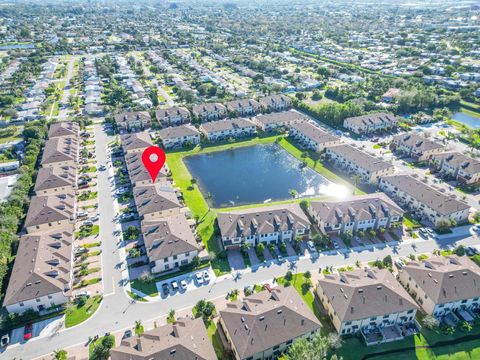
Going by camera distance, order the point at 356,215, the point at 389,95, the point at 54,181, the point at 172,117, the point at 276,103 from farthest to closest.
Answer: the point at 389,95
the point at 276,103
the point at 172,117
the point at 54,181
the point at 356,215

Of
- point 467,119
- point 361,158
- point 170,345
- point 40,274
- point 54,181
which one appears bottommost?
point 467,119

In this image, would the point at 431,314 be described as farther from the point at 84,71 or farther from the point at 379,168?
the point at 84,71

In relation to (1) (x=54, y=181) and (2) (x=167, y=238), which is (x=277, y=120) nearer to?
(2) (x=167, y=238)

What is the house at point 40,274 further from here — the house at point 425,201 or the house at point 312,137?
the house at point 425,201

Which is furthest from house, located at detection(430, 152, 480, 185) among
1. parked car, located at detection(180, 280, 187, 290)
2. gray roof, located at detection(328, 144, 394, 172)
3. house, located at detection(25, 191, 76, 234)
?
house, located at detection(25, 191, 76, 234)

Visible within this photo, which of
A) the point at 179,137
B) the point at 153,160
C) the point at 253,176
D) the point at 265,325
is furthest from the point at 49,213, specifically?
the point at 265,325

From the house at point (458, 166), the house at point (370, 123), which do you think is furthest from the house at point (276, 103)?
the house at point (458, 166)

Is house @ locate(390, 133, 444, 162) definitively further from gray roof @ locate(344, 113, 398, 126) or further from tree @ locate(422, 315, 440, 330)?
tree @ locate(422, 315, 440, 330)
